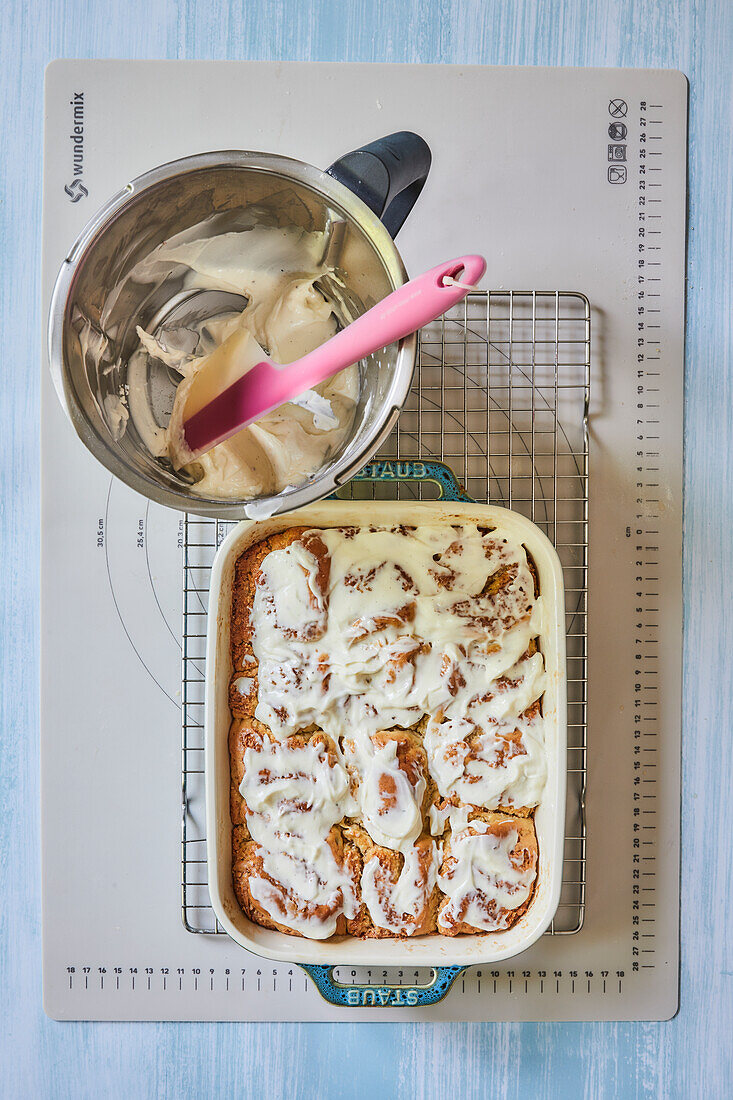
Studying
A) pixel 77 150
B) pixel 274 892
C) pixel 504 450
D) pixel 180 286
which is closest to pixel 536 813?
pixel 274 892

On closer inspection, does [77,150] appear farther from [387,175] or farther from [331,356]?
[331,356]

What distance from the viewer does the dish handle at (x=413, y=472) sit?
2.93 feet

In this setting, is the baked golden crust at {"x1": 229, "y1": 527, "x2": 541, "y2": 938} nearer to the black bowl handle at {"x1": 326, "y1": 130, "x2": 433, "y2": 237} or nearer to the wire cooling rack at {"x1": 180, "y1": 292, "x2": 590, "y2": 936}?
the wire cooling rack at {"x1": 180, "y1": 292, "x2": 590, "y2": 936}

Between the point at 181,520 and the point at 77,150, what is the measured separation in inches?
17.6

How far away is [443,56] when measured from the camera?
102 cm

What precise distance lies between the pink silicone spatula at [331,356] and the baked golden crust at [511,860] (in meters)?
0.49

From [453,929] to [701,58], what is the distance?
1.04 metres

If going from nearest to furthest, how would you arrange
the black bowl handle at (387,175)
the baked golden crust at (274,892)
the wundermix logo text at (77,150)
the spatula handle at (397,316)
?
the spatula handle at (397,316) → the black bowl handle at (387,175) → the baked golden crust at (274,892) → the wundermix logo text at (77,150)

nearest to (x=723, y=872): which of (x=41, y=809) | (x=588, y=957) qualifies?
(x=588, y=957)

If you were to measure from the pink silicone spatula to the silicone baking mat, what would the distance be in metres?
0.28

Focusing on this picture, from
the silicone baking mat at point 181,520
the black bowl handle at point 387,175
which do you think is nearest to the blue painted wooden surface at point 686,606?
the silicone baking mat at point 181,520

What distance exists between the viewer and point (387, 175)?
0.80 metres

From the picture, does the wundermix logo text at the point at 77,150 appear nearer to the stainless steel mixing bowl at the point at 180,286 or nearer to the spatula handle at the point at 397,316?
the stainless steel mixing bowl at the point at 180,286

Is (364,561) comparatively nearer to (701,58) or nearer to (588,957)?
(588,957)
